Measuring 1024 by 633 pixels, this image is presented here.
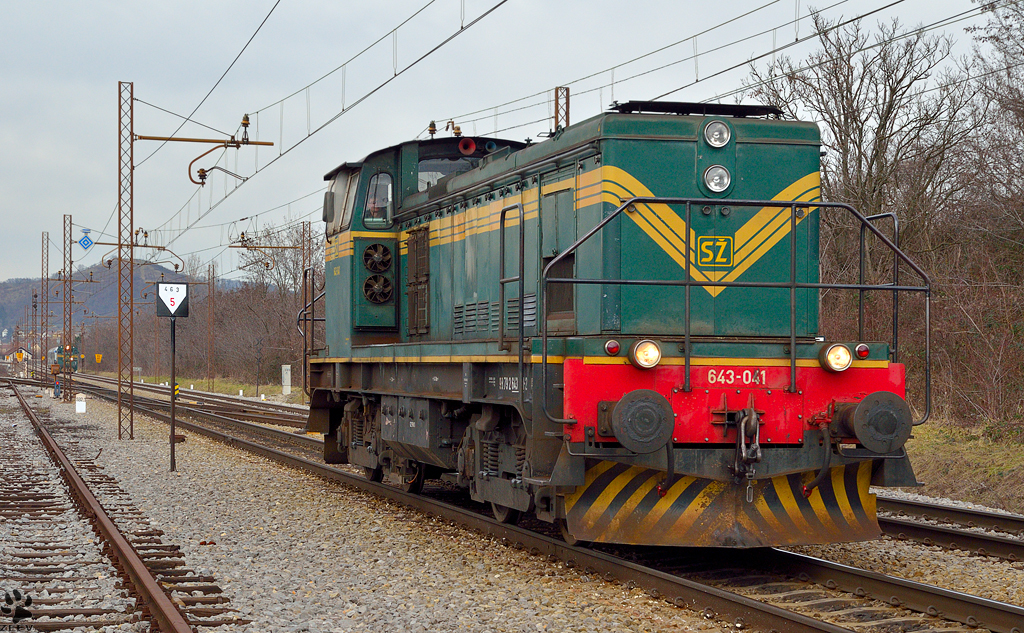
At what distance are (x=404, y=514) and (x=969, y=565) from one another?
4634 mm

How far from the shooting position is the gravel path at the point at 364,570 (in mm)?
5051

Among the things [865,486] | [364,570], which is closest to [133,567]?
[364,570]

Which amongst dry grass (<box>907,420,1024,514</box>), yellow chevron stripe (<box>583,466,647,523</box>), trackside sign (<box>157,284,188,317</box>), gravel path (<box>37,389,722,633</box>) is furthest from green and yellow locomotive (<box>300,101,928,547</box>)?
trackside sign (<box>157,284,188,317</box>)

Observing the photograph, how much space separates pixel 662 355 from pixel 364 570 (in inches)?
96.3

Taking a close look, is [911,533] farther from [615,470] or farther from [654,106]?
[654,106]

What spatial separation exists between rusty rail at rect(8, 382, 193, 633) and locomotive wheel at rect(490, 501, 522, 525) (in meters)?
2.61

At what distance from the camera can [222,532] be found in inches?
306

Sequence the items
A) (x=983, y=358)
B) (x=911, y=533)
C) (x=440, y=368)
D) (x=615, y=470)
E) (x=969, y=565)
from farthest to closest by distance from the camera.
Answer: (x=983, y=358), (x=440, y=368), (x=911, y=533), (x=969, y=565), (x=615, y=470)

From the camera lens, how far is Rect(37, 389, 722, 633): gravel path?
5051 mm

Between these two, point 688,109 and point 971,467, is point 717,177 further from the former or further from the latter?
point 971,467

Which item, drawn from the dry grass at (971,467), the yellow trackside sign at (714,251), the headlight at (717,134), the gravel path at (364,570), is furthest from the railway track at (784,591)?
the dry grass at (971,467)

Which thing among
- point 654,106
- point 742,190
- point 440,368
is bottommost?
point 440,368

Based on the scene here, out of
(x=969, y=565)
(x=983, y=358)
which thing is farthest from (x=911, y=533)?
(x=983, y=358)

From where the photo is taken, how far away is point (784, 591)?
5.55 metres
